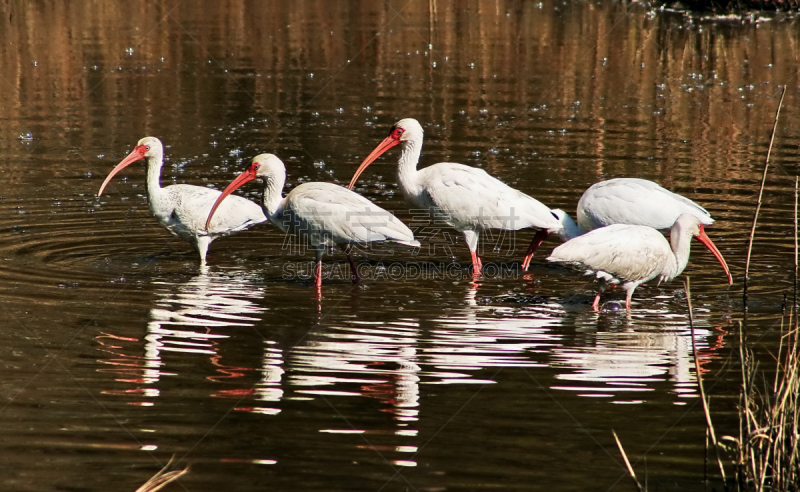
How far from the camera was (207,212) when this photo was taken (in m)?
9.40

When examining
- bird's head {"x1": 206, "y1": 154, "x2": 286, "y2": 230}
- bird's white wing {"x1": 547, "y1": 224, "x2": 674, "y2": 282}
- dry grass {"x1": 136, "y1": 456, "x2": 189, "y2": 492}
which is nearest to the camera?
dry grass {"x1": 136, "y1": 456, "x2": 189, "y2": 492}

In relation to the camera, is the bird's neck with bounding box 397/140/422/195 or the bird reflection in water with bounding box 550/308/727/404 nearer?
the bird reflection in water with bounding box 550/308/727/404

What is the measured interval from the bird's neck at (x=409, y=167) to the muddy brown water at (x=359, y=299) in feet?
2.31

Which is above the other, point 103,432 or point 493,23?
point 493,23

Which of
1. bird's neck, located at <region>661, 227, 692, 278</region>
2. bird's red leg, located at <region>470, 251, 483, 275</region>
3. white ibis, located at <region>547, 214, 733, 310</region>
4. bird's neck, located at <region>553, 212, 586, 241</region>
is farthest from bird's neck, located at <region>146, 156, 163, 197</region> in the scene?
bird's neck, located at <region>661, 227, 692, 278</region>

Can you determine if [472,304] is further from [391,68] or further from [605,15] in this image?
[605,15]

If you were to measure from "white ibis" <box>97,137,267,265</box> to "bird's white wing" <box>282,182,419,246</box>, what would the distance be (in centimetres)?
76

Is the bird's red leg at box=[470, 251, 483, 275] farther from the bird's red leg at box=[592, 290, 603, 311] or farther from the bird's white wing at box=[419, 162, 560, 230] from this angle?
the bird's red leg at box=[592, 290, 603, 311]

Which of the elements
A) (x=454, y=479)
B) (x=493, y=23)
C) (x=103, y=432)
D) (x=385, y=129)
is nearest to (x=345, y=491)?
(x=454, y=479)

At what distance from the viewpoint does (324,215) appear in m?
8.91

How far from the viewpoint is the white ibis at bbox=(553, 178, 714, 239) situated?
30.1 ft

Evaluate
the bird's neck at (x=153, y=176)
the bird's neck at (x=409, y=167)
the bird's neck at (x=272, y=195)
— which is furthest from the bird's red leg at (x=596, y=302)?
the bird's neck at (x=153, y=176)

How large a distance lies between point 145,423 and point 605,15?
26258 mm

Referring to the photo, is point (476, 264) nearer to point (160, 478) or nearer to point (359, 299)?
point (359, 299)
